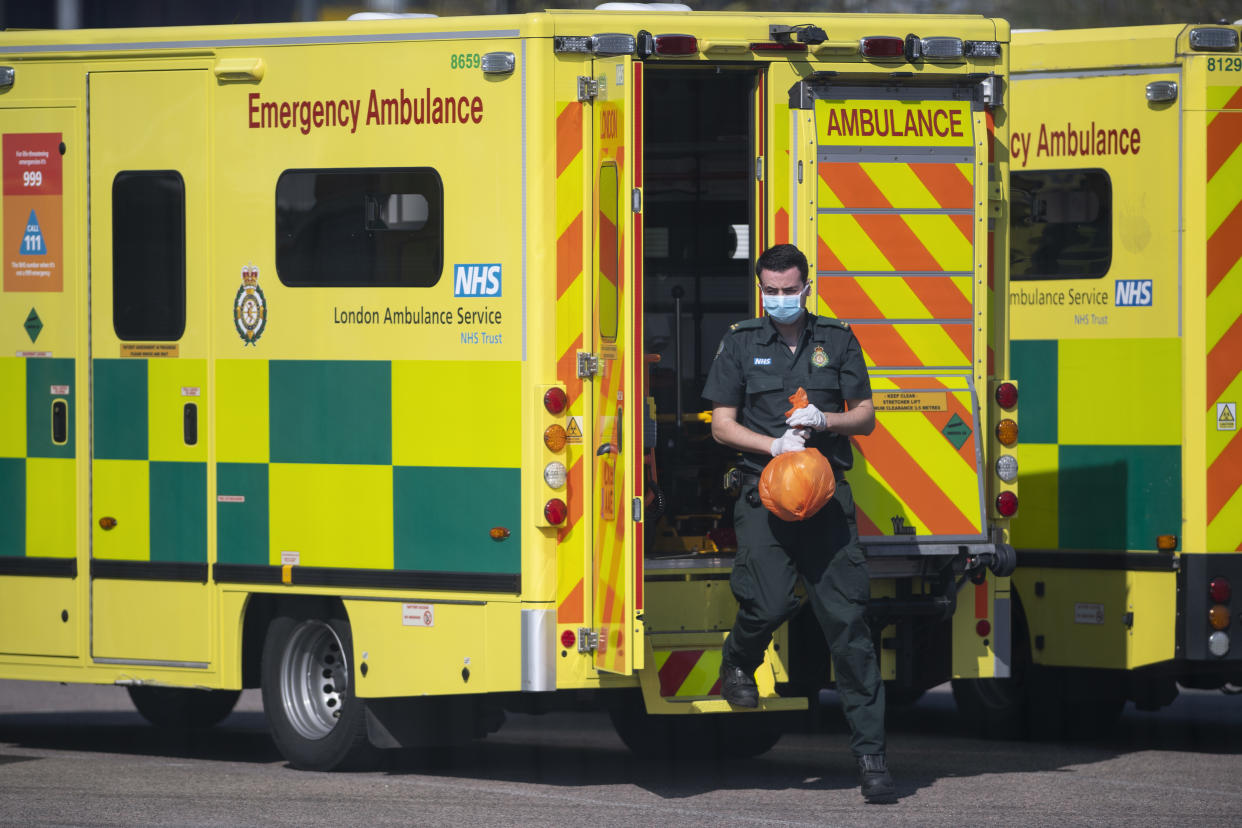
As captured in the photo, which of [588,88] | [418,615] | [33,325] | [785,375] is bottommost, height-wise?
[418,615]

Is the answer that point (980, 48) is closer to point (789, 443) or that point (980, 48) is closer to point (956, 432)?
point (956, 432)

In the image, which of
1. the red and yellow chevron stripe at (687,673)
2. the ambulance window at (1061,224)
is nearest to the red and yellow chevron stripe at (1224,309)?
the ambulance window at (1061,224)

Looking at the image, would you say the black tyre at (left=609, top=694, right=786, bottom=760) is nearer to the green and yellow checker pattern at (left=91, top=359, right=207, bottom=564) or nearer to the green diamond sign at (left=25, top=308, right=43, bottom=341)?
the green and yellow checker pattern at (left=91, top=359, right=207, bottom=564)

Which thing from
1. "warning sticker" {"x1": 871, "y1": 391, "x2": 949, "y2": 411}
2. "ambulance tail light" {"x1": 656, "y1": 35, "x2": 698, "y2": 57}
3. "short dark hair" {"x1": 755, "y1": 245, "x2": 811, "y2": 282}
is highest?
"ambulance tail light" {"x1": 656, "y1": 35, "x2": 698, "y2": 57}

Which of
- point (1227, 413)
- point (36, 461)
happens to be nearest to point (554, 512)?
point (36, 461)

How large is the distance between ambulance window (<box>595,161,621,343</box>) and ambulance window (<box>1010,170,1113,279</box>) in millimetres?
2584

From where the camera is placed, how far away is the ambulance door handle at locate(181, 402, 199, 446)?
8.84m

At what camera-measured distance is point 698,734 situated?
364 inches

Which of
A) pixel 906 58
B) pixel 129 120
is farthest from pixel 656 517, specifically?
pixel 129 120

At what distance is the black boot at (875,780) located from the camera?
7.65 metres

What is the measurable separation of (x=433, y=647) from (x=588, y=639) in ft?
2.18

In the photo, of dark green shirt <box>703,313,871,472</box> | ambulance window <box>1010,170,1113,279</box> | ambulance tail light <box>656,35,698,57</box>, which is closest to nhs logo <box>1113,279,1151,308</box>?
ambulance window <box>1010,170,1113,279</box>

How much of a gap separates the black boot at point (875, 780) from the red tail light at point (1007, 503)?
4.20ft

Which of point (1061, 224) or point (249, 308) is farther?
point (1061, 224)
